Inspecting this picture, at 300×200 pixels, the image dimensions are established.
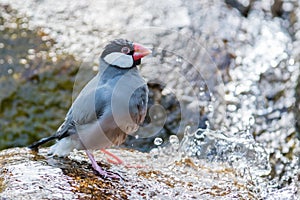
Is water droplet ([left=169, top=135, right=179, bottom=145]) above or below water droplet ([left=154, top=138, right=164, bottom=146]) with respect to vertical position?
above

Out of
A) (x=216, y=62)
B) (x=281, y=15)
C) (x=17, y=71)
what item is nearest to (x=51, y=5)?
(x=17, y=71)

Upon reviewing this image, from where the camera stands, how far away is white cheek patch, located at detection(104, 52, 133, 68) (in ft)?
13.4

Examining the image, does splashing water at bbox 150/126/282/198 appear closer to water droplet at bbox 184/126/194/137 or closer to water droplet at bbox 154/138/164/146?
water droplet at bbox 184/126/194/137

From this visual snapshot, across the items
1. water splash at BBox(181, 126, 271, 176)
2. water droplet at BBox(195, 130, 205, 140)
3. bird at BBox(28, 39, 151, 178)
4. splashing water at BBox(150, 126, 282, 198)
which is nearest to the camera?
bird at BBox(28, 39, 151, 178)

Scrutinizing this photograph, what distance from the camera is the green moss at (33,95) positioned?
6285mm

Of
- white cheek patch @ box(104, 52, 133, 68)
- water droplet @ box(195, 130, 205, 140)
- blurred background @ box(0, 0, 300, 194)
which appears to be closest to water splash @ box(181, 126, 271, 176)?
water droplet @ box(195, 130, 205, 140)

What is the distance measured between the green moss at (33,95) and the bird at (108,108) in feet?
7.12

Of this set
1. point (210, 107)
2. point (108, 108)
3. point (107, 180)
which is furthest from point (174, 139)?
point (107, 180)

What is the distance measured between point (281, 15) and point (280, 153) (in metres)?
1.97

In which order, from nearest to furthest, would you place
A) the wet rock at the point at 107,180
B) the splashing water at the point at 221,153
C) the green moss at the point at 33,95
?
the wet rock at the point at 107,180
the splashing water at the point at 221,153
the green moss at the point at 33,95

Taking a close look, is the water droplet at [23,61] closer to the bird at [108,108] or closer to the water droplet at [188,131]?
the water droplet at [188,131]

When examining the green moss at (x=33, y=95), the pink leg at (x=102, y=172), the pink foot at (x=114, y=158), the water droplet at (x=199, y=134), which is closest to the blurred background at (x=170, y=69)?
the green moss at (x=33, y=95)

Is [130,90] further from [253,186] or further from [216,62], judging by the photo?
[216,62]

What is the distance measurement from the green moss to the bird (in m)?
2.17
